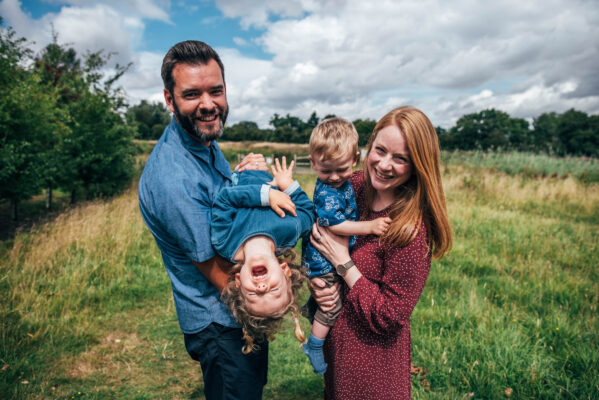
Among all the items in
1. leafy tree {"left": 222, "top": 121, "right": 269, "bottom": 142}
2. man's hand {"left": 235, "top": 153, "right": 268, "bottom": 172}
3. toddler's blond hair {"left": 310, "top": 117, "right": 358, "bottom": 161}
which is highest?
leafy tree {"left": 222, "top": 121, "right": 269, "bottom": 142}

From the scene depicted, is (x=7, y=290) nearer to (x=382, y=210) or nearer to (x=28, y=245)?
(x=28, y=245)

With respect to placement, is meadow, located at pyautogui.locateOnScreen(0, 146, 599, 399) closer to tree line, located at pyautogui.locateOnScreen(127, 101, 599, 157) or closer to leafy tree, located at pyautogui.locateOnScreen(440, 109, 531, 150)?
leafy tree, located at pyautogui.locateOnScreen(440, 109, 531, 150)

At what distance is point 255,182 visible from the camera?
6.77 feet

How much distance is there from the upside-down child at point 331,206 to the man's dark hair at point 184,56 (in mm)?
903

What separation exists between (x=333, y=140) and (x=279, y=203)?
2.34 ft

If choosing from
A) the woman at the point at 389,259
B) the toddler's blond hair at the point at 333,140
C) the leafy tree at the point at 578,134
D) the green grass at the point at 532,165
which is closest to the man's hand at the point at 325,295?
the woman at the point at 389,259

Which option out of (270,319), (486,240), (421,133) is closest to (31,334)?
(270,319)

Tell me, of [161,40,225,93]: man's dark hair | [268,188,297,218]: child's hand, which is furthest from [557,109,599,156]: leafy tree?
[161,40,225,93]: man's dark hair

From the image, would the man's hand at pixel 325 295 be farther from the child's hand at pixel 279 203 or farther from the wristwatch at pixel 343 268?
the child's hand at pixel 279 203

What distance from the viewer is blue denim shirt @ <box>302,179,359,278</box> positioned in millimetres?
2076

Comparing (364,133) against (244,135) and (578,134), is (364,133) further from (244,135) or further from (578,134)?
(578,134)

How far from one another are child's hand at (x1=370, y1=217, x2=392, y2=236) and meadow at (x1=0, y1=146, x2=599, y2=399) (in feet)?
7.31

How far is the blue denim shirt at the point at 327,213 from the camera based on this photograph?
2076mm

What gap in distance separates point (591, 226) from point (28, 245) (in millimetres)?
12988
